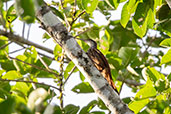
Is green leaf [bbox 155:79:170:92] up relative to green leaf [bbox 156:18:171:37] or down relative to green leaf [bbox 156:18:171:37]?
down

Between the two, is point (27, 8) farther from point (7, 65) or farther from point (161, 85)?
point (7, 65)

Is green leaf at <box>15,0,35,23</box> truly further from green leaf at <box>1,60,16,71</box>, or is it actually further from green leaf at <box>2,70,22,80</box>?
green leaf at <box>1,60,16,71</box>

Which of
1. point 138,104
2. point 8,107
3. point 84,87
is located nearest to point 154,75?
point 138,104

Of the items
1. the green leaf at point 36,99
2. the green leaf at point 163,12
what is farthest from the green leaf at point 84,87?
the green leaf at point 36,99

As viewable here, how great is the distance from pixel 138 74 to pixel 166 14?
57 cm

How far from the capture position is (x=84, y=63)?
1146 mm

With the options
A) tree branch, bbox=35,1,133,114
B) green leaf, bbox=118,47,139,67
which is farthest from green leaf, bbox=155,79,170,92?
green leaf, bbox=118,47,139,67

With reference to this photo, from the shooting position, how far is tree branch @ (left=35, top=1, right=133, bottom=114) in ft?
3.61

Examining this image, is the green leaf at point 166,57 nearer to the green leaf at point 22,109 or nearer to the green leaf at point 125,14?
the green leaf at point 125,14

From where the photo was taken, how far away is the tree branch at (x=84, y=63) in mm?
1100

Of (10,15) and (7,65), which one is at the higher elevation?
(10,15)

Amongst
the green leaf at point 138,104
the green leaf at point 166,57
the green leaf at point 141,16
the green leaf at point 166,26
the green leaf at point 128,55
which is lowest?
the green leaf at point 138,104

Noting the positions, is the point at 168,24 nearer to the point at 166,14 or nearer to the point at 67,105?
the point at 166,14

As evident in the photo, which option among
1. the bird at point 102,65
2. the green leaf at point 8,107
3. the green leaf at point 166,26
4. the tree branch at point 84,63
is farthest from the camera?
the green leaf at point 166,26
